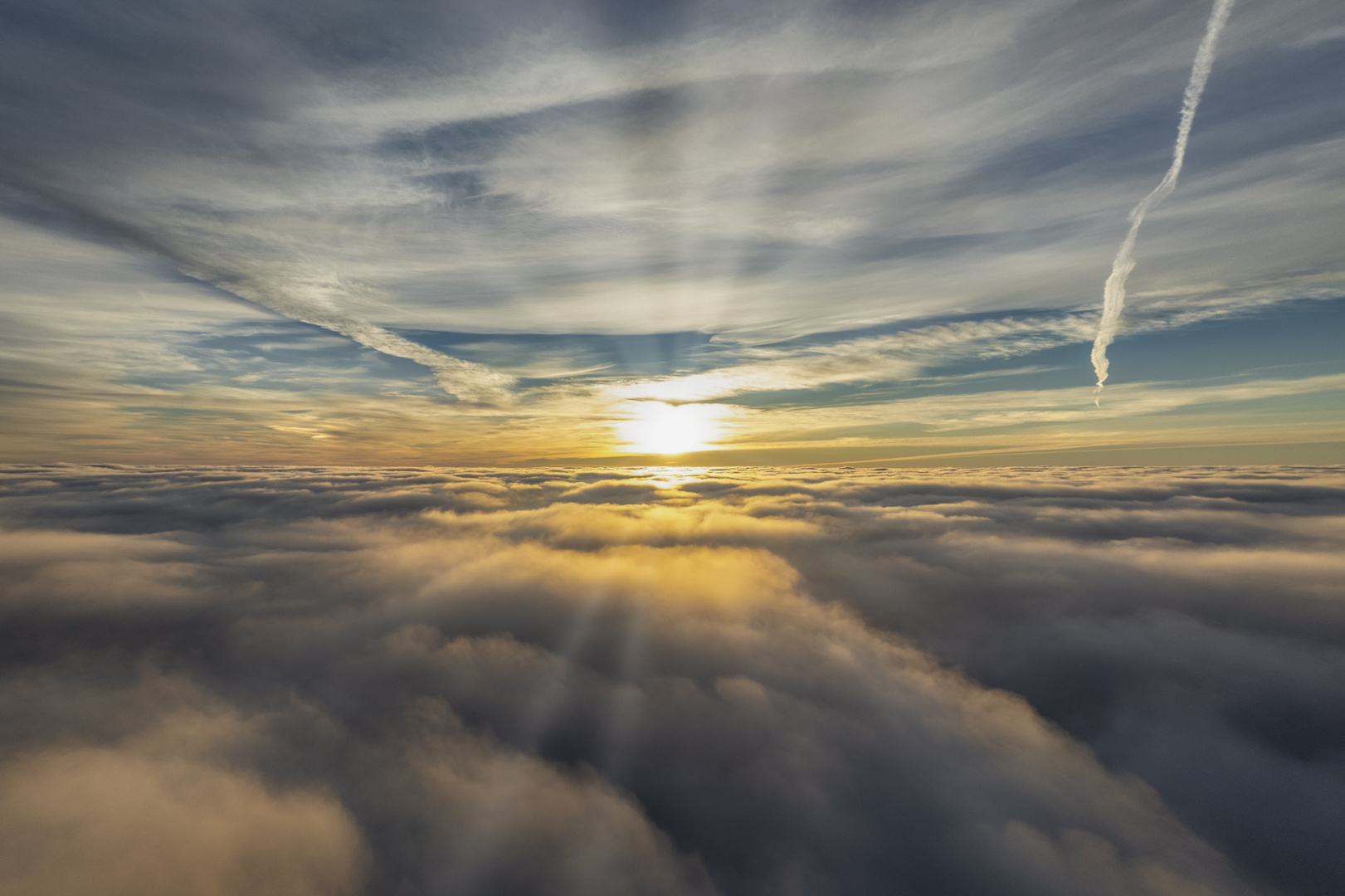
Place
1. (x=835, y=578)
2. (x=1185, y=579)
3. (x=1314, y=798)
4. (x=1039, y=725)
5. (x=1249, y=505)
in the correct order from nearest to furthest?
1. (x=1314, y=798)
2. (x=1039, y=725)
3. (x=1185, y=579)
4. (x=835, y=578)
5. (x=1249, y=505)

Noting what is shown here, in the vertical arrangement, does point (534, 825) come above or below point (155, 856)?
below

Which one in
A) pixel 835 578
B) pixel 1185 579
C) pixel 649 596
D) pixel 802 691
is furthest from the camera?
pixel 835 578

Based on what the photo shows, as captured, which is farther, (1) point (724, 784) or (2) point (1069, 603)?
(2) point (1069, 603)

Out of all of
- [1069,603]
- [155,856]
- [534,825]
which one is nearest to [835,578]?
[1069,603]

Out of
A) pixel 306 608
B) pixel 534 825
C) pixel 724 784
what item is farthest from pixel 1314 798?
pixel 306 608

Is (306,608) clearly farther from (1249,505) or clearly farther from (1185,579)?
(1249,505)

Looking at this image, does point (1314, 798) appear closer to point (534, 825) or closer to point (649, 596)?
point (534, 825)

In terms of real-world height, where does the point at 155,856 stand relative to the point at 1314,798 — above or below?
above

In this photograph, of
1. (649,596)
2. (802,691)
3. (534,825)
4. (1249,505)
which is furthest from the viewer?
(1249,505)

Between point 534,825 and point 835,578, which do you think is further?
point 835,578
